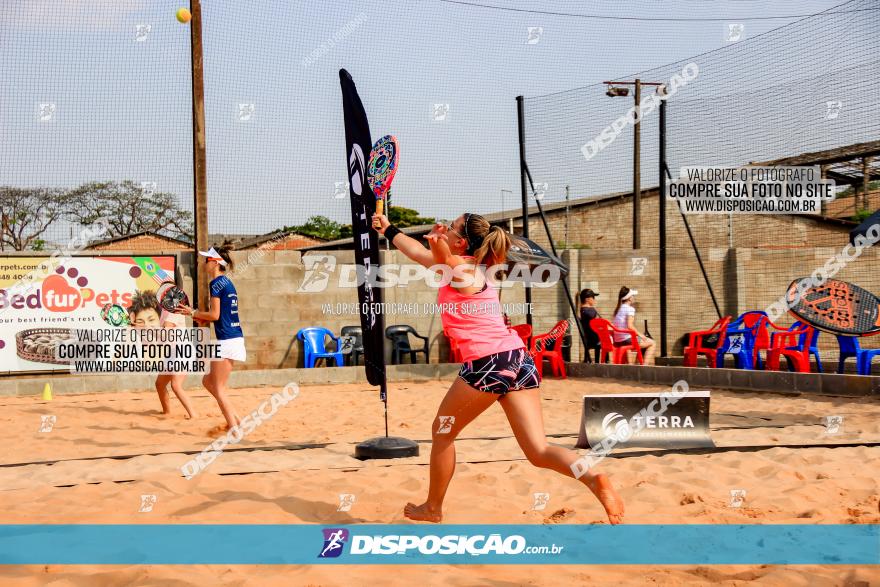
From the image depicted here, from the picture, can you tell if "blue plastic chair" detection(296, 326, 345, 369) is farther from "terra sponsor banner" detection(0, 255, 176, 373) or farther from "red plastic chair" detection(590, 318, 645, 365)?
→ "red plastic chair" detection(590, 318, 645, 365)

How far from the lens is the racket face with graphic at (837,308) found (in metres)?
9.98

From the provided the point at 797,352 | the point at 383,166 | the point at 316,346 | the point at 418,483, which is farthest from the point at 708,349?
the point at 383,166

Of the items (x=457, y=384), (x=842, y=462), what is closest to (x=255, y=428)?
(x=457, y=384)

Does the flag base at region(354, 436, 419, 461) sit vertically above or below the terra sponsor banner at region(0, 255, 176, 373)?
below

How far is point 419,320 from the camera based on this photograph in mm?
15438

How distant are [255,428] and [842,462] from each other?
543cm

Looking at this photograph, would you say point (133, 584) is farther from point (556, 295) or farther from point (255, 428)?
point (556, 295)

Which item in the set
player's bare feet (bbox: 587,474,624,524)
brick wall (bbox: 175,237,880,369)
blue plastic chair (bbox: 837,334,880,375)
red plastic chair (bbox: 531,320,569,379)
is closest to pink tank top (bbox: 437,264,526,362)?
player's bare feet (bbox: 587,474,624,524)

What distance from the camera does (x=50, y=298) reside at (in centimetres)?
1312

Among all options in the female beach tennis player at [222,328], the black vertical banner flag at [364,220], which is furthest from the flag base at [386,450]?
the female beach tennis player at [222,328]

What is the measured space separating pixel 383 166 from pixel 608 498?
2598 millimetres

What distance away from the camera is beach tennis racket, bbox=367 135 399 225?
529 cm

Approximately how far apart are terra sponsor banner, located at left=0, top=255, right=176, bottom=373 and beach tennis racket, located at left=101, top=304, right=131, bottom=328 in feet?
0.30

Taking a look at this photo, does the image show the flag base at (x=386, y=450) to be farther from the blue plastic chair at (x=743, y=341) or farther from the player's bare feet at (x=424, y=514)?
the blue plastic chair at (x=743, y=341)
